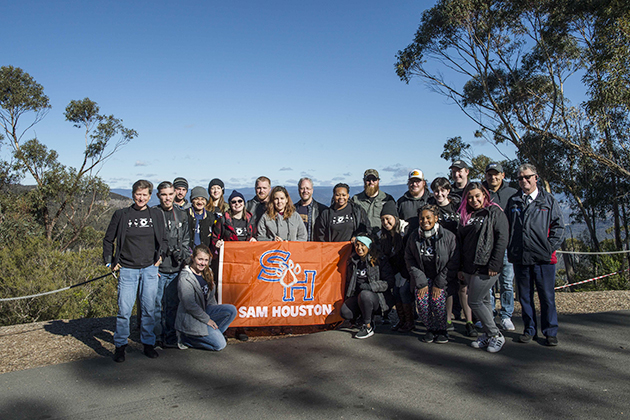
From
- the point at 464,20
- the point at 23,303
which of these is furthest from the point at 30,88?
the point at 464,20

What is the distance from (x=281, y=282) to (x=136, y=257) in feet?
6.87

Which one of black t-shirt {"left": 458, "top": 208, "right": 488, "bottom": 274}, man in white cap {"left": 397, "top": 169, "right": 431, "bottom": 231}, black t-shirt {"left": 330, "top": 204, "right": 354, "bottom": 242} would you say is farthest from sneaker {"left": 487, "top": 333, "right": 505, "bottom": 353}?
black t-shirt {"left": 330, "top": 204, "right": 354, "bottom": 242}

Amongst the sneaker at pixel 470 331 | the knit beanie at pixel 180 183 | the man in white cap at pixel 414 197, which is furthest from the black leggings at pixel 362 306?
the knit beanie at pixel 180 183

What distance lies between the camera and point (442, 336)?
573cm

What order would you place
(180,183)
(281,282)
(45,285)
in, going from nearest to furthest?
(281,282) < (180,183) < (45,285)

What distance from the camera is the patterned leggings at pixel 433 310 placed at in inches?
226

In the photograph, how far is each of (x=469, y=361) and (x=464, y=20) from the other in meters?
19.8

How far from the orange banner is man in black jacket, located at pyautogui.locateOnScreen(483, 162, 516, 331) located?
2.27 m

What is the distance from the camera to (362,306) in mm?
6082

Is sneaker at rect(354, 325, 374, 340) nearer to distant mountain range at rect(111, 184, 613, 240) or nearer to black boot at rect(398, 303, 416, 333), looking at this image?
black boot at rect(398, 303, 416, 333)

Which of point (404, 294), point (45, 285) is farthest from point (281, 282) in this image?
point (45, 285)

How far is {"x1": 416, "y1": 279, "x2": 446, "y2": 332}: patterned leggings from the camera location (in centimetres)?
574

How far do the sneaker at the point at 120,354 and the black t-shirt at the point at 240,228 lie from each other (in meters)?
2.16

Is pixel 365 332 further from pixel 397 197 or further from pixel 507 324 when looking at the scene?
pixel 397 197
